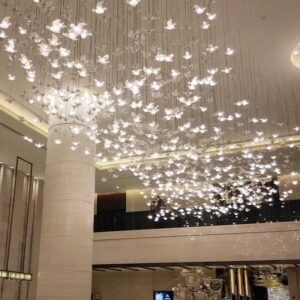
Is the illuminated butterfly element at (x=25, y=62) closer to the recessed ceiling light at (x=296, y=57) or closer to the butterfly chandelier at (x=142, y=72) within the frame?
the butterfly chandelier at (x=142, y=72)

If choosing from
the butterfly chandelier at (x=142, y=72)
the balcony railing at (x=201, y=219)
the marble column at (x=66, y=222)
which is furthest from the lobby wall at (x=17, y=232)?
the marble column at (x=66, y=222)

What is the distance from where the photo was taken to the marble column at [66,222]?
8.99 meters

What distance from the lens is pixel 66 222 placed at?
9.28 m

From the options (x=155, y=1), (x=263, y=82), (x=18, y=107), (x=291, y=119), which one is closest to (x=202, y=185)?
(x=291, y=119)

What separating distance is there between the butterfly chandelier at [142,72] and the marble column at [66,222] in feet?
0.99

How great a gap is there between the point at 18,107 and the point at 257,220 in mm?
6885

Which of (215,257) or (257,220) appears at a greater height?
(257,220)

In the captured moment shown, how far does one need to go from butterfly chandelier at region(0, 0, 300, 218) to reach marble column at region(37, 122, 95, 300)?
302 millimetres

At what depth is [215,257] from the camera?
480 inches

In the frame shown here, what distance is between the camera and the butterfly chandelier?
5855 mm

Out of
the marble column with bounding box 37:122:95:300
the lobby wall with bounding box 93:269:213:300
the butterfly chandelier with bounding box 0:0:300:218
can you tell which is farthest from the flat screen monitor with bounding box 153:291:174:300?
the marble column with bounding box 37:122:95:300

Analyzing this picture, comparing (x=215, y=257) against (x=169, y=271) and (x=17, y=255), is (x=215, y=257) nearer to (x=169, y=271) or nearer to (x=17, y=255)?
(x=169, y=271)

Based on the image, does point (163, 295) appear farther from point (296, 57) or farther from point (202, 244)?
point (296, 57)

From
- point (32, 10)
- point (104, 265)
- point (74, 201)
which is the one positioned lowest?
point (104, 265)
